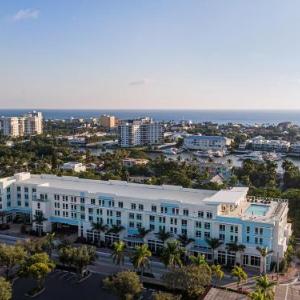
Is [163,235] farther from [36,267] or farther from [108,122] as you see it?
[108,122]

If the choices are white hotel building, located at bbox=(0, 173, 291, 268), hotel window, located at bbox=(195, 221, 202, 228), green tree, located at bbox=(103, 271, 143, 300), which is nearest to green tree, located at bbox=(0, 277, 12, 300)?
green tree, located at bbox=(103, 271, 143, 300)

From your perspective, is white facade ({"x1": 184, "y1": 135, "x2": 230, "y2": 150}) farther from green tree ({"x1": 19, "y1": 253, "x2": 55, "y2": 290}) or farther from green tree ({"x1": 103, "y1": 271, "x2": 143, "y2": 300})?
green tree ({"x1": 103, "y1": 271, "x2": 143, "y2": 300})

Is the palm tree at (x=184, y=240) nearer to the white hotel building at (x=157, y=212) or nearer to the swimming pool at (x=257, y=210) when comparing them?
the white hotel building at (x=157, y=212)

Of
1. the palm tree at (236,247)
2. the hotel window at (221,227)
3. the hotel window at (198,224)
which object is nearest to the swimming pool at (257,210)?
the hotel window at (221,227)


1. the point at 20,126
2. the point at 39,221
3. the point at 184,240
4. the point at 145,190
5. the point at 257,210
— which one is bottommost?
the point at 39,221

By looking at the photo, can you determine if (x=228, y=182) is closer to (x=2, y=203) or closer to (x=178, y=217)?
(x=178, y=217)

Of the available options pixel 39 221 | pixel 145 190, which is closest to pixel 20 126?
pixel 39 221
